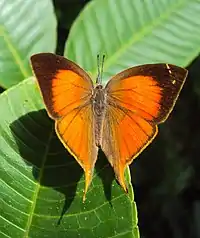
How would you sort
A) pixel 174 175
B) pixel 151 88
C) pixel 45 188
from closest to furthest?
pixel 45 188 → pixel 151 88 → pixel 174 175

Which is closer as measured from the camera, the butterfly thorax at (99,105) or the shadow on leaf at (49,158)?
the shadow on leaf at (49,158)

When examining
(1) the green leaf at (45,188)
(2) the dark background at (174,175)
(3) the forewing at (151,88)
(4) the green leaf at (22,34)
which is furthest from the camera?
(2) the dark background at (174,175)

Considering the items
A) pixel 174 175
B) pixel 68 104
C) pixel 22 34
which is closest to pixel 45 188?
pixel 68 104

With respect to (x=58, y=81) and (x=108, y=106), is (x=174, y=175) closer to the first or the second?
(x=108, y=106)

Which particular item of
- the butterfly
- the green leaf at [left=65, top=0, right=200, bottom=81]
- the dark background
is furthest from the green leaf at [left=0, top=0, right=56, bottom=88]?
the dark background

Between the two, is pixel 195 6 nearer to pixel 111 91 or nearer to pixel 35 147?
pixel 111 91

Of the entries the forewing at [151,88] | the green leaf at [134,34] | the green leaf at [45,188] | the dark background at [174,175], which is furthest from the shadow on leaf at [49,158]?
the dark background at [174,175]

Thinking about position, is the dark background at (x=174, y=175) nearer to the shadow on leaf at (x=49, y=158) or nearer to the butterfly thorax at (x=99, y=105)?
the butterfly thorax at (x=99, y=105)
